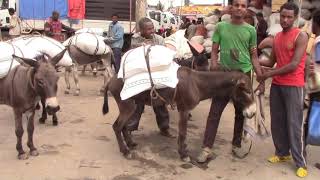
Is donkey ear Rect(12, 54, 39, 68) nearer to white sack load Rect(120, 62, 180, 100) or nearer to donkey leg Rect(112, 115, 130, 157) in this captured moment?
white sack load Rect(120, 62, 180, 100)

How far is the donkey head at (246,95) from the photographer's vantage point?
528 cm

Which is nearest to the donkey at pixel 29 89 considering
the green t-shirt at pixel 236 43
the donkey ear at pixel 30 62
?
the donkey ear at pixel 30 62

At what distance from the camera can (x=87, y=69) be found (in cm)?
1409

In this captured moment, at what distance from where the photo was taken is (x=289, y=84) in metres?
5.09

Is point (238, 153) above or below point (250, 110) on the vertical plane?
below

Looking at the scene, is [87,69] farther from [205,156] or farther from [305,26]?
[205,156]

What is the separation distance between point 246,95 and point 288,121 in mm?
564

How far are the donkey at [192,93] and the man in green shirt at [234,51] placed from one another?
0.46 ft

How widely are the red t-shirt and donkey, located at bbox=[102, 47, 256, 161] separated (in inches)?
16.7

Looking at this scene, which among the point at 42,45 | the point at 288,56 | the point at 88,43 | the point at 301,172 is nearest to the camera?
the point at 288,56

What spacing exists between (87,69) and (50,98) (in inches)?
362

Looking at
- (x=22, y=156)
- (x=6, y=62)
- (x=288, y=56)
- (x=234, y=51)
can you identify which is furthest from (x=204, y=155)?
(x=6, y=62)

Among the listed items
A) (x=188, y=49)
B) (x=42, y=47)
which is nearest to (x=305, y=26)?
(x=188, y=49)

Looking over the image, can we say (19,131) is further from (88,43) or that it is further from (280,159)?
(88,43)
